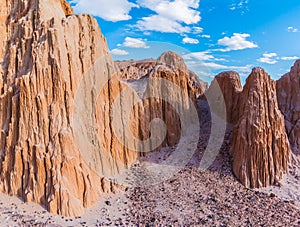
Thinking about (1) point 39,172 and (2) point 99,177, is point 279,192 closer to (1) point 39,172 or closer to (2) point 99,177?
(2) point 99,177

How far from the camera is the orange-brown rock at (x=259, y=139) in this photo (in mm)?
18406

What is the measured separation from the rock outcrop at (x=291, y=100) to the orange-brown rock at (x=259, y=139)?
2.55 meters

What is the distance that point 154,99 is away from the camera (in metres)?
22.3

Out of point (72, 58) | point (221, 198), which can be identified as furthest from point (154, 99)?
point (221, 198)

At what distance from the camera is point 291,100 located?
77.3 feet

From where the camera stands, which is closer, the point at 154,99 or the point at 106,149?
the point at 106,149

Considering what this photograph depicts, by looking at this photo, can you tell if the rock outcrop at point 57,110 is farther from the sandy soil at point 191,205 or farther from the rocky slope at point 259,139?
the rocky slope at point 259,139

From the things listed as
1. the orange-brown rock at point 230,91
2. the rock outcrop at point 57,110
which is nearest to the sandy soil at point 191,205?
the rock outcrop at point 57,110

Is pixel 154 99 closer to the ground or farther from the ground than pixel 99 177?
farther from the ground

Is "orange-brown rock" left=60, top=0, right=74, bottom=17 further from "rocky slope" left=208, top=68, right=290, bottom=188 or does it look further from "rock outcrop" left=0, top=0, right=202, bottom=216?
"rocky slope" left=208, top=68, right=290, bottom=188

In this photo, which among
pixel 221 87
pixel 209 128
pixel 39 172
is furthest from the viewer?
pixel 221 87

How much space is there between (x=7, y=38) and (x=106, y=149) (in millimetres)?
9647

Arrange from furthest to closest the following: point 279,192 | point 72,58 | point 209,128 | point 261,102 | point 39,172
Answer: point 209,128 < point 261,102 < point 279,192 < point 72,58 < point 39,172

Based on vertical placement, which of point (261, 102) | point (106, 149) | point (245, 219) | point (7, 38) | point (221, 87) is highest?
point (7, 38)
